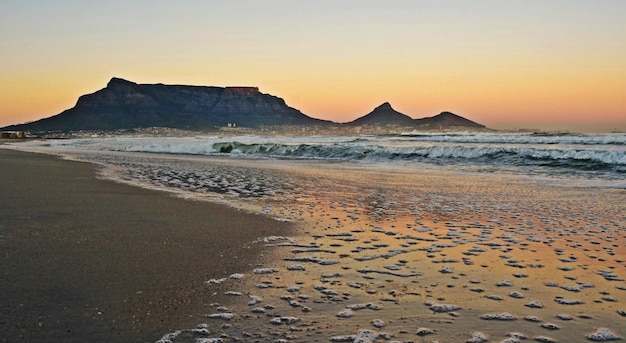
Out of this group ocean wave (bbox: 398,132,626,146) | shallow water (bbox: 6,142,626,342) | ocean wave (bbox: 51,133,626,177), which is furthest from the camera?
ocean wave (bbox: 398,132,626,146)

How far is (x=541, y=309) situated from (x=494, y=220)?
4.20m

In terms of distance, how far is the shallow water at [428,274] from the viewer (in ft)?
11.2

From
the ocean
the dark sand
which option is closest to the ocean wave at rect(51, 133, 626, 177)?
the ocean

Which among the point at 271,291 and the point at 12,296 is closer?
the point at 12,296

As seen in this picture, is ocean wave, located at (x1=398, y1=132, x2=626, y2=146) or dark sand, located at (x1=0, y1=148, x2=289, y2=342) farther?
ocean wave, located at (x1=398, y1=132, x2=626, y2=146)

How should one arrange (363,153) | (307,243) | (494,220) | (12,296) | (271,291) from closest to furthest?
1. (12,296)
2. (271,291)
3. (307,243)
4. (494,220)
5. (363,153)

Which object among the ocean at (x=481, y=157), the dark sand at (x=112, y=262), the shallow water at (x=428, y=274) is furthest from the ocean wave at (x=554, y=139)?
the dark sand at (x=112, y=262)

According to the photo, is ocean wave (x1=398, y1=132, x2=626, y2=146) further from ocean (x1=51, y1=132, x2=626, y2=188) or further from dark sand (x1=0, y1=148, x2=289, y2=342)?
dark sand (x1=0, y1=148, x2=289, y2=342)

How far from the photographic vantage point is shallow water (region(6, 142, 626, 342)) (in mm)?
3424

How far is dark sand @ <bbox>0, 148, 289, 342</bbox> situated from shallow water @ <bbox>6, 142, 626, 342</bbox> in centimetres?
30

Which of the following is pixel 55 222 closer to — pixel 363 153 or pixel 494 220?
pixel 494 220

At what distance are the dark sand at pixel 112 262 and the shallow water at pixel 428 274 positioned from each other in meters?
0.30

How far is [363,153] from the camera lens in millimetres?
31391

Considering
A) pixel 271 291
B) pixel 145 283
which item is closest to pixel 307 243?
pixel 271 291
